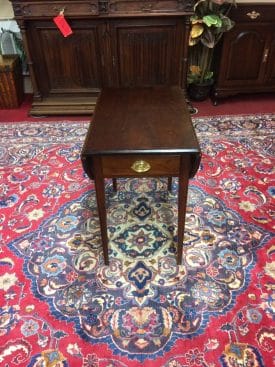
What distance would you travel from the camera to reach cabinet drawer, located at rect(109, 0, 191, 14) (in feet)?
7.75

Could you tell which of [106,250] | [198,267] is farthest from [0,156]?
[198,267]

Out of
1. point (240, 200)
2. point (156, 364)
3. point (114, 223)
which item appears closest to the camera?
point (156, 364)

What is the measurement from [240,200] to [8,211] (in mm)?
1429

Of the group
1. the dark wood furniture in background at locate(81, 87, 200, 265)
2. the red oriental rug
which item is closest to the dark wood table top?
the dark wood furniture in background at locate(81, 87, 200, 265)

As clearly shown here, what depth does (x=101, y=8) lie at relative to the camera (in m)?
2.39

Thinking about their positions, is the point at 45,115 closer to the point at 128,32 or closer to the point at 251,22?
the point at 128,32

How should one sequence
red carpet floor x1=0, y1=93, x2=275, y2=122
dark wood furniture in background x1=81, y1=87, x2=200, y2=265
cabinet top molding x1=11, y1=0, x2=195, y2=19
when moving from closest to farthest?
dark wood furniture in background x1=81, y1=87, x2=200, y2=265 → cabinet top molding x1=11, y1=0, x2=195, y2=19 → red carpet floor x1=0, y1=93, x2=275, y2=122

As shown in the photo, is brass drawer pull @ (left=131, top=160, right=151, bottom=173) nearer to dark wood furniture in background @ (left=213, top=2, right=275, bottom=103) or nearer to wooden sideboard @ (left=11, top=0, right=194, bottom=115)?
wooden sideboard @ (left=11, top=0, right=194, bottom=115)

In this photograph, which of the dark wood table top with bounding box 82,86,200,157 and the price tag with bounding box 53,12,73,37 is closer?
the dark wood table top with bounding box 82,86,200,157

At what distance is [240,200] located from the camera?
1.86 metres

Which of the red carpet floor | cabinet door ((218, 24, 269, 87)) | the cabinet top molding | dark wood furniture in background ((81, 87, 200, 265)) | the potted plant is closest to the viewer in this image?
dark wood furniture in background ((81, 87, 200, 265))

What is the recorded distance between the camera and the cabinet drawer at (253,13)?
2.51 meters

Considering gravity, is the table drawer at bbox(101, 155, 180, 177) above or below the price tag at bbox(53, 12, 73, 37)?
below

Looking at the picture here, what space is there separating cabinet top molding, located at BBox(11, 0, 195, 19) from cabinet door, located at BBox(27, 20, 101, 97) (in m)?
0.10
